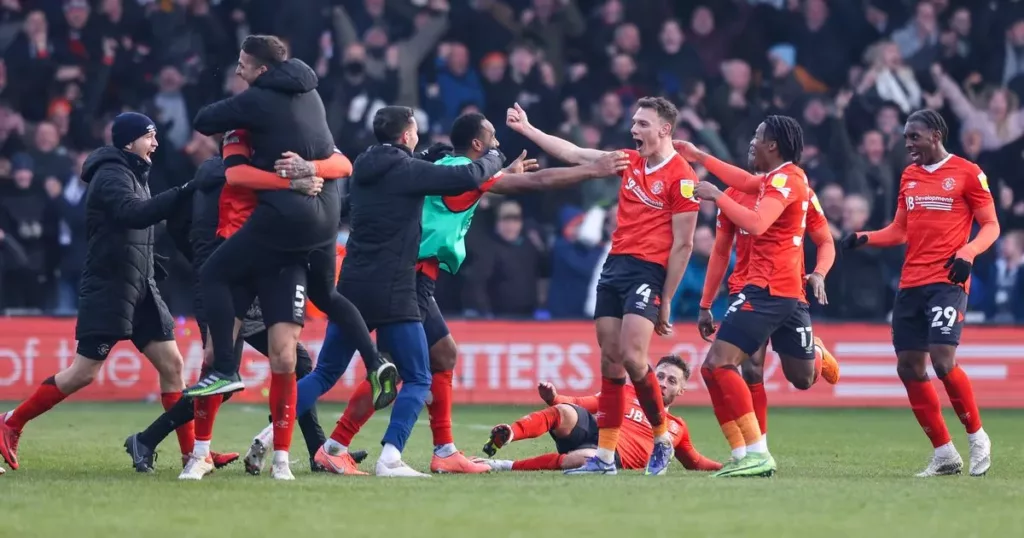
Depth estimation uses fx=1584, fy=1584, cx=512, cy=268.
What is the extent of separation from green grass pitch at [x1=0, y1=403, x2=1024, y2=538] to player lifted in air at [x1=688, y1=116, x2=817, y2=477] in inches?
14.7

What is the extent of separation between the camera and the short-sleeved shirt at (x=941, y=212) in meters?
11.0

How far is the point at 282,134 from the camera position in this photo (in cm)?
938

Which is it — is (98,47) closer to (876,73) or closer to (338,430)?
(876,73)

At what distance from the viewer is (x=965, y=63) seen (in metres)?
21.9

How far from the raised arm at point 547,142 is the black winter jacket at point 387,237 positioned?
0.73 m

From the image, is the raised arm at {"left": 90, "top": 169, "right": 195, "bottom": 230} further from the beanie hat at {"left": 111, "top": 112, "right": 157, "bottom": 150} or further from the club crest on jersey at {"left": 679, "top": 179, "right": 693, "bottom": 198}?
the club crest on jersey at {"left": 679, "top": 179, "right": 693, "bottom": 198}

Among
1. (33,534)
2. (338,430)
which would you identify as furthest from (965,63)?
(33,534)

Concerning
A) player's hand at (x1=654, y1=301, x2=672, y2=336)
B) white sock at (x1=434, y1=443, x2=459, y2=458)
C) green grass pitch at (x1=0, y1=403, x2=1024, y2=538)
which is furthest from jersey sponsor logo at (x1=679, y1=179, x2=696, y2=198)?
white sock at (x1=434, y1=443, x2=459, y2=458)

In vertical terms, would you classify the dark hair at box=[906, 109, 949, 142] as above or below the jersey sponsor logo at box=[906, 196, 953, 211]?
above

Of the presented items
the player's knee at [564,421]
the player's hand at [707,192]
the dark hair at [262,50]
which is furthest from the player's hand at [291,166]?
the player's knee at [564,421]

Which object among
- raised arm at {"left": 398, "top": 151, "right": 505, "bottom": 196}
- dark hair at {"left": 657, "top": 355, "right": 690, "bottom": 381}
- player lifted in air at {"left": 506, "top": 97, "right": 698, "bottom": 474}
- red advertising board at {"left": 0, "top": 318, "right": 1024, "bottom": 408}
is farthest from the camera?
red advertising board at {"left": 0, "top": 318, "right": 1024, "bottom": 408}

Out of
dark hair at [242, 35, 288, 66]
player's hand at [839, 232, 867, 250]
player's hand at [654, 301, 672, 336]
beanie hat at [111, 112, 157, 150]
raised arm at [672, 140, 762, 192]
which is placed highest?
dark hair at [242, 35, 288, 66]

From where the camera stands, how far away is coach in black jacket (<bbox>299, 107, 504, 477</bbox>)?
1005 centimetres

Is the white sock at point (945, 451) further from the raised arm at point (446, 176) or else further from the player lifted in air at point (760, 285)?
the raised arm at point (446, 176)
